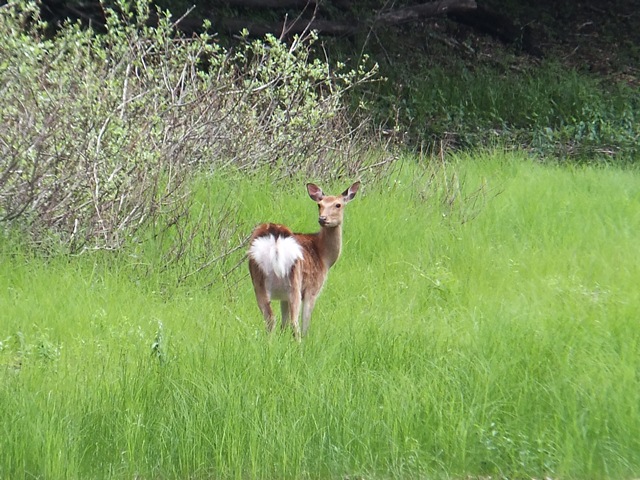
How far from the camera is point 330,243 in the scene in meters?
7.74

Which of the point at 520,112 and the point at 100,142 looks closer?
the point at 100,142

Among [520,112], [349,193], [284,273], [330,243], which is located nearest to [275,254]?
[284,273]

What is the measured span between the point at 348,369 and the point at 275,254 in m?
1.05

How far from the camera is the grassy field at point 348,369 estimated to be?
5.23 m

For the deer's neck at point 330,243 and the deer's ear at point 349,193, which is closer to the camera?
the deer's neck at point 330,243

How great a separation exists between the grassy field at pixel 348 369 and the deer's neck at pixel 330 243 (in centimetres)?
38

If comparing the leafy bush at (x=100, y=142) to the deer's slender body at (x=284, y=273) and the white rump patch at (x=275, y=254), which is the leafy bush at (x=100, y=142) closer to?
the deer's slender body at (x=284, y=273)

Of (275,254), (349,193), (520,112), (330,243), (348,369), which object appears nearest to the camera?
(348,369)

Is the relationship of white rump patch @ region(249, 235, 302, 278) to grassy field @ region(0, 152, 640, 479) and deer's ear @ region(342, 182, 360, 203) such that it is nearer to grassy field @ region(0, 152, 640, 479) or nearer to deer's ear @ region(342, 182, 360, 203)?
grassy field @ region(0, 152, 640, 479)

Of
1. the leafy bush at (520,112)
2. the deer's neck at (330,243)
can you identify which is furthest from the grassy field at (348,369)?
the leafy bush at (520,112)

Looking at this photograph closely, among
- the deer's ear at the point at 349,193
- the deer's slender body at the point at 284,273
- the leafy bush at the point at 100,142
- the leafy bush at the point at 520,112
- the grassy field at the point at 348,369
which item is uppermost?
the leafy bush at the point at 520,112

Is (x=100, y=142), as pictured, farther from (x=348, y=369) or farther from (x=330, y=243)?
(x=348, y=369)

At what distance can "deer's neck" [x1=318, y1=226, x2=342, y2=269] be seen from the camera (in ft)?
→ 25.3

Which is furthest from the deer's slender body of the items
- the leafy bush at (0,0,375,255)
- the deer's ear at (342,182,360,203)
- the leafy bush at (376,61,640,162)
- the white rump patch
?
the leafy bush at (376,61,640,162)
